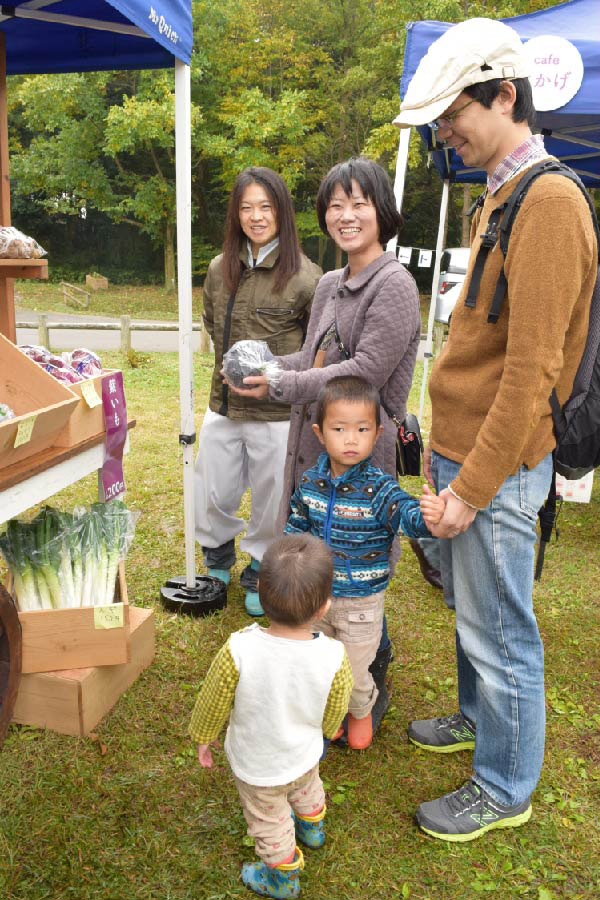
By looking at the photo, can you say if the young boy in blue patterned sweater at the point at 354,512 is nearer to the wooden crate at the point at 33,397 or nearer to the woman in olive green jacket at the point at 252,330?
the wooden crate at the point at 33,397

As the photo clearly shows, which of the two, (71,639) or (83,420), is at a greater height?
(83,420)

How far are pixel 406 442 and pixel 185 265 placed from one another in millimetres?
1238

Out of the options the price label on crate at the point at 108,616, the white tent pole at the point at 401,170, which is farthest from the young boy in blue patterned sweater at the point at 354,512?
the white tent pole at the point at 401,170

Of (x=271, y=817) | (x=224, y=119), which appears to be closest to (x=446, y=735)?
(x=271, y=817)

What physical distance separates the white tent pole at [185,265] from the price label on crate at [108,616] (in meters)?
0.76

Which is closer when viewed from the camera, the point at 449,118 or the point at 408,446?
the point at 449,118

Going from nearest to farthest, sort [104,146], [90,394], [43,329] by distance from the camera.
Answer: [90,394] < [43,329] < [104,146]

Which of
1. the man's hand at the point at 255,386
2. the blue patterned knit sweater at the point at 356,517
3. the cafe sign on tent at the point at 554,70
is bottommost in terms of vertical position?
the blue patterned knit sweater at the point at 356,517

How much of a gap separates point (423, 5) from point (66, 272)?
1264cm

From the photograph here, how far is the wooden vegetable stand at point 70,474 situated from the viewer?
2.07 meters

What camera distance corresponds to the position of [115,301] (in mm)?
19094

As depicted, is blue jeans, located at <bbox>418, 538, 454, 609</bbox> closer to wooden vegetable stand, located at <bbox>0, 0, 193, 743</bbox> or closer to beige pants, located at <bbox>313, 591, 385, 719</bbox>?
beige pants, located at <bbox>313, 591, 385, 719</bbox>

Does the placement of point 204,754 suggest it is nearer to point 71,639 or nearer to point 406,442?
point 71,639

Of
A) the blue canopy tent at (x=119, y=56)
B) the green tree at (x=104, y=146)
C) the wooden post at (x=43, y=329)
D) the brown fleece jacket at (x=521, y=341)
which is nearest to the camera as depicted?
the brown fleece jacket at (x=521, y=341)
